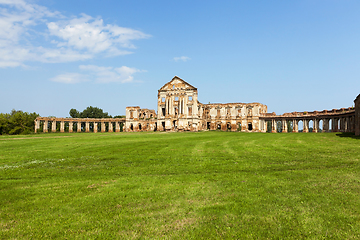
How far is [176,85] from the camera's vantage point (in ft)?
225

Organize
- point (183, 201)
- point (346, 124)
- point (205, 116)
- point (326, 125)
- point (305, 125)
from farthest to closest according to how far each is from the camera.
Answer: point (205, 116) < point (305, 125) < point (326, 125) < point (346, 124) < point (183, 201)

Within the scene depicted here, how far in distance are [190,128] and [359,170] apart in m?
55.2

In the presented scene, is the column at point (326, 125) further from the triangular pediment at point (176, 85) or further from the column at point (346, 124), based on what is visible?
the triangular pediment at point (176, 85)

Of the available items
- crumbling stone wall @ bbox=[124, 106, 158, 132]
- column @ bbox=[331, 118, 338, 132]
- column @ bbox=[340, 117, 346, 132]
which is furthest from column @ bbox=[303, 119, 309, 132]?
crumbling stone wall @ bbox=[124, 106, 158, 132]

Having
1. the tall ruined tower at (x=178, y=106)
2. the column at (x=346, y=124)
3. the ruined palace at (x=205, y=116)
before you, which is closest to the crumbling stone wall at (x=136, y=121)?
the ruined palace at (x=205, y=116)

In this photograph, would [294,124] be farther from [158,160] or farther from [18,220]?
[18,220]

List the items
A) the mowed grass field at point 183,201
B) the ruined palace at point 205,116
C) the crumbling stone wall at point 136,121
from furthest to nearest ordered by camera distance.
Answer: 1. the crumbling stone wall at point 136,121
2. the ruined palace at point 205,116
3. the mowed grass field at point 183,201

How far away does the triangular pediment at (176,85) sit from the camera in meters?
67.8

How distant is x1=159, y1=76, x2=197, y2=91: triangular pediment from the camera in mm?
67819

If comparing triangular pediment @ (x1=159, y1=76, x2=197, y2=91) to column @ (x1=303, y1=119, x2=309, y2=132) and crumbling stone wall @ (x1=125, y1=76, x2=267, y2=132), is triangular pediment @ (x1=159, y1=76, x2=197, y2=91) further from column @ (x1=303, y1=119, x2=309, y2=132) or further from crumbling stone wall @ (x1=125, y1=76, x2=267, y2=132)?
column @ (x1=303, y1=119, x2=309, y2=132)

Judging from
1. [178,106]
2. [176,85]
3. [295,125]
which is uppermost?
[176,85]

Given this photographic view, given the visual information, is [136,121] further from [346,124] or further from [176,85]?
[346,124]

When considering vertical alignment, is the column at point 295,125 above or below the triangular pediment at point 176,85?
below

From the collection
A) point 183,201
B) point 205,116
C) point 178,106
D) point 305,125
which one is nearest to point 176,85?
point 178,106
